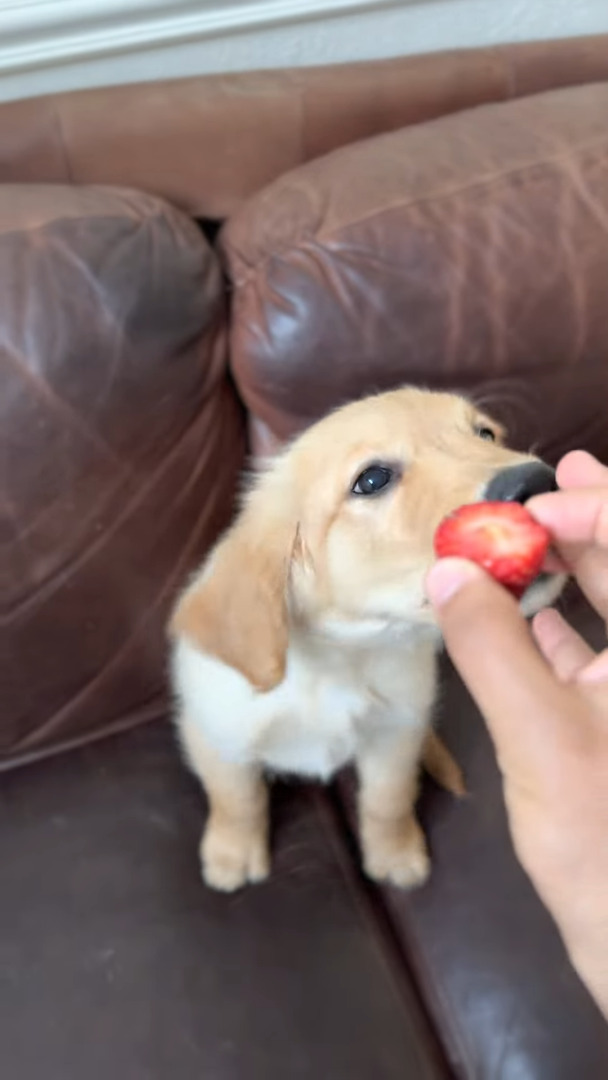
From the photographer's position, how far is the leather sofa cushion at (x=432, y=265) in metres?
1.17

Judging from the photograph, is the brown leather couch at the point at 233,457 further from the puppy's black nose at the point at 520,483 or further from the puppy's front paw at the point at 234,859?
the puppy's black nose at the point at 520,483

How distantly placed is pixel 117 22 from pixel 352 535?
979 millimetres

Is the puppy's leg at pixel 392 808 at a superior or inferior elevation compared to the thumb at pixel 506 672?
inferior

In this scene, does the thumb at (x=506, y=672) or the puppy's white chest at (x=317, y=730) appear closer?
the thumb at (x=506, y=672)

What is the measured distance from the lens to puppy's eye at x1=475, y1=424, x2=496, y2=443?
1031 mm

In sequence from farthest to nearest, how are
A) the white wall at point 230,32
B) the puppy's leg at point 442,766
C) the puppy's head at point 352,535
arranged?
the white wall at point 230,32 → the puppy's leg at point 442,766 → the puppy's head at point 352,535

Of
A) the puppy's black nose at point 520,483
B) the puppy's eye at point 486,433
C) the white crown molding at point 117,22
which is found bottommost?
the puppy's eye at point 486,433

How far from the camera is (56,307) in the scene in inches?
42.7

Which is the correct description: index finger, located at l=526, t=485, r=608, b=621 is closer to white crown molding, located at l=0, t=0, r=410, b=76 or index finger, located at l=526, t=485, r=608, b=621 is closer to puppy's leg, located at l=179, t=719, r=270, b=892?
puppy's leg, located at l=179, t=719, r=270, b=892

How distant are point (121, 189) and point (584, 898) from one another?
0.99 m

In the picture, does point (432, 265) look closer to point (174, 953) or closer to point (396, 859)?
point (396, 859)

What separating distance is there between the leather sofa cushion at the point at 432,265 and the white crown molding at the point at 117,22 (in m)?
0.40

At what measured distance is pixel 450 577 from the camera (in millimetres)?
678

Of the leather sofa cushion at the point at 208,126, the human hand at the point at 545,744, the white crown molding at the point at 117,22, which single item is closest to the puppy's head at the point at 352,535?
the human hand at the point at 545,744
